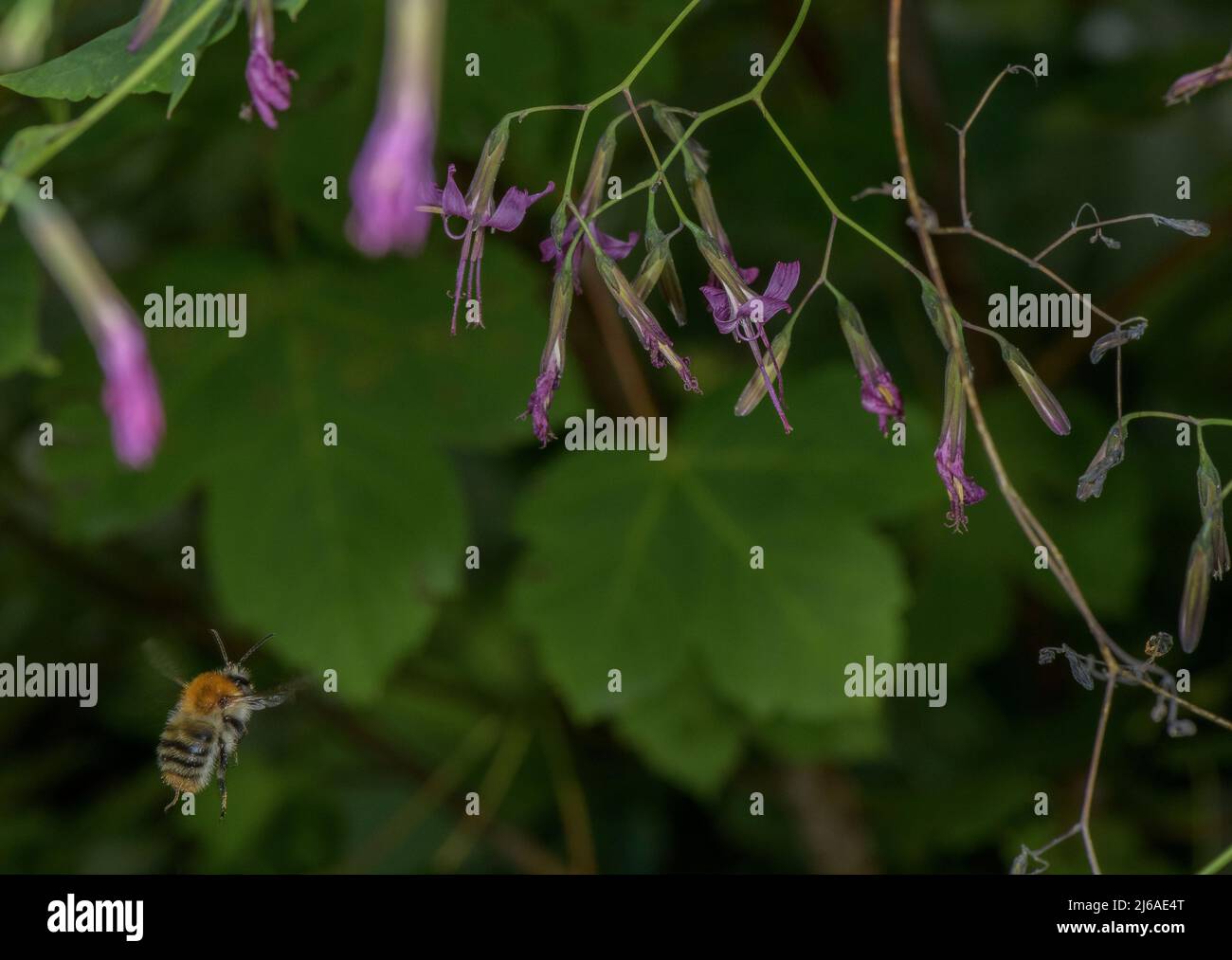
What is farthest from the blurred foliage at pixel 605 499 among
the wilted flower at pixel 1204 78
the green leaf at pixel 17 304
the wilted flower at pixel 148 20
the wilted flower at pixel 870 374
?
the wilted flower at pixel 1204 78

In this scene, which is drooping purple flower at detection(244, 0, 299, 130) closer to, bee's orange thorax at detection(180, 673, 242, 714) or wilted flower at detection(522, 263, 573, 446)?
wilted flower at detection(522, 263, 573, 446)

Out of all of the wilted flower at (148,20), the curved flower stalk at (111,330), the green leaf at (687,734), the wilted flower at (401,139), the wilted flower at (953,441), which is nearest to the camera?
the wilted flower at (401,139)

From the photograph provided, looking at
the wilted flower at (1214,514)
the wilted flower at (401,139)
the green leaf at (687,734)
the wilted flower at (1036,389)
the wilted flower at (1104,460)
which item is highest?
the wilted flower at (401,139)

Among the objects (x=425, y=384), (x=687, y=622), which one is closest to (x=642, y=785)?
(x=687, y=622)

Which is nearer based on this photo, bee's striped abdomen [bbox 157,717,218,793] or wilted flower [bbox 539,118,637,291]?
wilted flower [bbox 539,118,637,291]

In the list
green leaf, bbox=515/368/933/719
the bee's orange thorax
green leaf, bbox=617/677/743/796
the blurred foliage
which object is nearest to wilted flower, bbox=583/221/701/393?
the blurred foliage

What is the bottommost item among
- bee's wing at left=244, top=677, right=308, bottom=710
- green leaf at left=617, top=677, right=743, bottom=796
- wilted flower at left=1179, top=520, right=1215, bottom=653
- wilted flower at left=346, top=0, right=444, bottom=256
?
green leaf at left=617, top=677, right=743, bottom=796

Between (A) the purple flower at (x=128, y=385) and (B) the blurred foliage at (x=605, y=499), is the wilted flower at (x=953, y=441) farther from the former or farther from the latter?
(B) the blurred foliage at (x=605, y=499)
